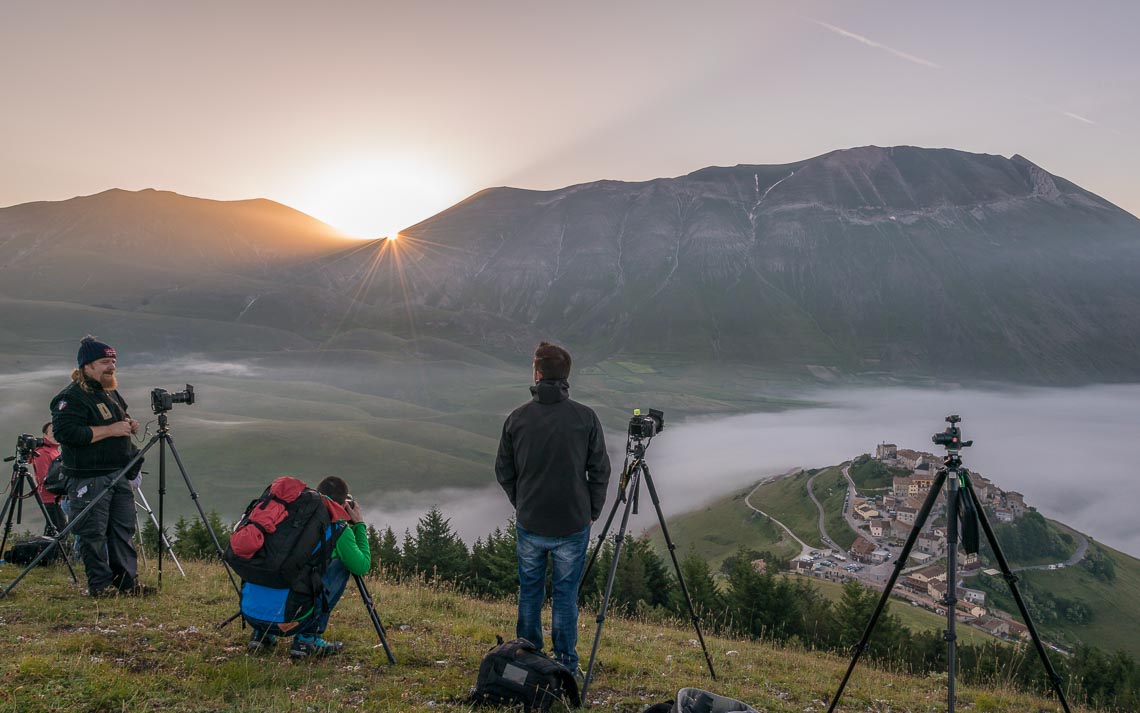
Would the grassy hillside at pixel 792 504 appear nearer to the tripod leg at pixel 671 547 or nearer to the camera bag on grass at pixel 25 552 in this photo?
the tripod leg at pixel 671 547

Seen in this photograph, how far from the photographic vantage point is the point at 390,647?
6.88 meters

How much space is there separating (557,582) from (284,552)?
2.66 m

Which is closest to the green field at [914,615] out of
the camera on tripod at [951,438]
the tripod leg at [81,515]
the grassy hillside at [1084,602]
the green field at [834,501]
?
the grassy hillside at [1084,602]

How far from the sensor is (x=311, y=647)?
6.34 metres

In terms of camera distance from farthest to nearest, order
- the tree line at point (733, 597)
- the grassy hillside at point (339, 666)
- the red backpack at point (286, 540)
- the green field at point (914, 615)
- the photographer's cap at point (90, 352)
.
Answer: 1. the green field at point (914, 615)
2. the tree line at point (733, 597)
3. the photographer's cap at point (90, 352)
4. the red backpack at point (286, 540)
5. the grassy hillside at point (339, 666)

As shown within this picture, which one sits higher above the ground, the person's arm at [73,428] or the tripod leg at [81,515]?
the person's arm at [73,428]

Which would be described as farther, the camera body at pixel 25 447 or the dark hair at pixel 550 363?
the camera body at pixel 25 447

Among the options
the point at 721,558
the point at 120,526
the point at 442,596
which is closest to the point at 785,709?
the point at 442,596

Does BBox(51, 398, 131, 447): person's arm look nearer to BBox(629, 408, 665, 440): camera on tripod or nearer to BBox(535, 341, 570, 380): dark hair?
BBox(535, 341, 570, 380): dark hair

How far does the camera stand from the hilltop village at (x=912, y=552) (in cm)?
8588

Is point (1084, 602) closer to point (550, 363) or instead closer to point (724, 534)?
point (724, 534)

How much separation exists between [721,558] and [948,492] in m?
113

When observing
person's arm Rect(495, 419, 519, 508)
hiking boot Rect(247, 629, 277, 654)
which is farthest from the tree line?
person's arm Rect(495, 419, 519, 508)

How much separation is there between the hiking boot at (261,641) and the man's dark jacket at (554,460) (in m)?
3.00
